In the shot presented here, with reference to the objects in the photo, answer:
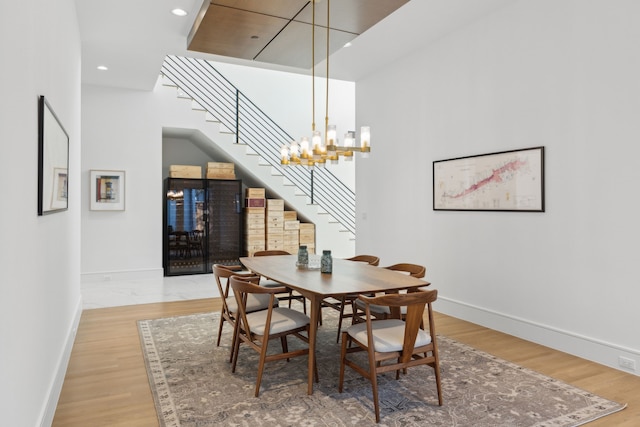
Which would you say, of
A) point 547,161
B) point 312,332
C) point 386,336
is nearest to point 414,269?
point 386,336

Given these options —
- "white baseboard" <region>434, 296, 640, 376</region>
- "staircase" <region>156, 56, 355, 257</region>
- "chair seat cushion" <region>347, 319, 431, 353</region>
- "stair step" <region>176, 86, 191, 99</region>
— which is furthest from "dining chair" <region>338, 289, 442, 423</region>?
"stair step" <region>176, 86, 191, 99</region>

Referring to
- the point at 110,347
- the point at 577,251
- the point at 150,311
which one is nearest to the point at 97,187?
the point at 150,311

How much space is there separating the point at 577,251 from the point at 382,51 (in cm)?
338

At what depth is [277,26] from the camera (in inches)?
169

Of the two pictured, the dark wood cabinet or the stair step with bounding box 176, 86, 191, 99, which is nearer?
the stair step with bounding box 176, 86, 191, 99

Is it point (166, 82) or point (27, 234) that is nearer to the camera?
point (27, 234)

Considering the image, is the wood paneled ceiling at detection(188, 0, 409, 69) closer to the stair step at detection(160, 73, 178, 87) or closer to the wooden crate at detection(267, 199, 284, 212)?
the stair step at detection(160, 73, 178, 87)

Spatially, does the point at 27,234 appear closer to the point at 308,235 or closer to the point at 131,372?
the point at 131,372

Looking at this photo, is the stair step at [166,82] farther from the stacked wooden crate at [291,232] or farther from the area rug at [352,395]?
the area rug at [352,395]

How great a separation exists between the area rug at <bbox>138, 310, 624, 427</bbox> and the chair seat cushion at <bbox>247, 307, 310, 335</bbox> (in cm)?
42

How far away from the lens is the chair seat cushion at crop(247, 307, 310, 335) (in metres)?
3.00

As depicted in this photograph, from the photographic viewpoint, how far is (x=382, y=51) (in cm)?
551

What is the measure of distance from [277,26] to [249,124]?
490 cm

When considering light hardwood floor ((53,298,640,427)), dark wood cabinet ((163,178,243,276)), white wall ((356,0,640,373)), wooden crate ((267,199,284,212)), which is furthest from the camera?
wooden crate ((267,199,284,212))
